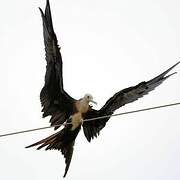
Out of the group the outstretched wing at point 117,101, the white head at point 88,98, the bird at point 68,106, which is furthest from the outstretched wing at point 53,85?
the outstretched wing at point 117,101

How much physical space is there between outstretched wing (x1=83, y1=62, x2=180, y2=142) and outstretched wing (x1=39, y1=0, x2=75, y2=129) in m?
0.43

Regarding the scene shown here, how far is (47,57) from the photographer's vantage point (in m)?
11.9

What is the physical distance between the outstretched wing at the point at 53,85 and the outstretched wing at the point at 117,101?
16.8 inches

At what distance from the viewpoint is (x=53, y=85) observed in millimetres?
12117

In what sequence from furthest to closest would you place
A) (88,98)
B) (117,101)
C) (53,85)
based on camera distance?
(117,101), (88,98), (53,85)

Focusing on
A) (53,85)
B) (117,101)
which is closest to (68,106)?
(53,85)

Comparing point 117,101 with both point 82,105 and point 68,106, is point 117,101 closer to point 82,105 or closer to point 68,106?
point 82,105

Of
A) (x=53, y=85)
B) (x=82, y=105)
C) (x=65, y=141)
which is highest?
(x=53, y=85)

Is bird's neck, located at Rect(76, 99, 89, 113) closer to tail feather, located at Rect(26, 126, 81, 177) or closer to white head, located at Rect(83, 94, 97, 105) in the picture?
white head, located at Rect(83, 94, 97, 105)

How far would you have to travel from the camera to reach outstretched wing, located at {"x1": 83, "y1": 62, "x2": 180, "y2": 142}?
12.2m

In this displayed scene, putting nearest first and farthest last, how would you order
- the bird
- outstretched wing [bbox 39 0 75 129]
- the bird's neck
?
outstretched wing [bbox 39 0 75 129], the bird, the bird's neck

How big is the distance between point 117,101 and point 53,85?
112 centimetres

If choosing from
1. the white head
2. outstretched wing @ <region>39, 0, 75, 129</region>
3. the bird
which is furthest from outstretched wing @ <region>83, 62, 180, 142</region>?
outstretched wing @ <region>39, 0, 75, 129</region>

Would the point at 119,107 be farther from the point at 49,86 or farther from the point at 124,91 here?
the point at 49,86
